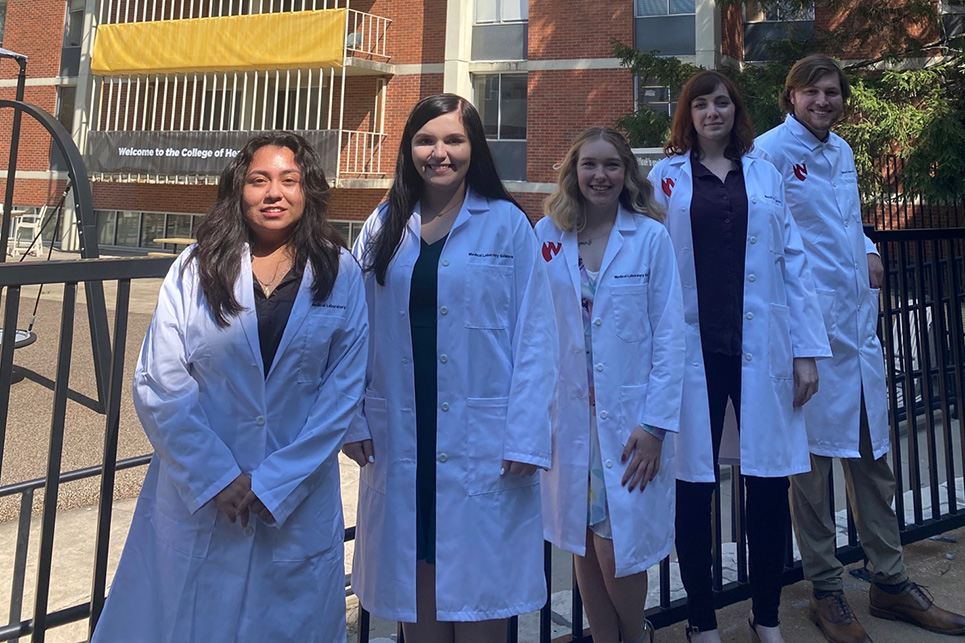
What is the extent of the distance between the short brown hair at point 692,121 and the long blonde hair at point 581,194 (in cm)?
40

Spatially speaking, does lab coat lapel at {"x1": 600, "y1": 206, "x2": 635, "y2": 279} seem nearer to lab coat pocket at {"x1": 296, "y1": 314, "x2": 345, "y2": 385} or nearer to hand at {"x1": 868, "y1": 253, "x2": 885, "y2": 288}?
lab coat pocket at {"x1": 296, "y1": 314, "x2": 345, "y2": 385}

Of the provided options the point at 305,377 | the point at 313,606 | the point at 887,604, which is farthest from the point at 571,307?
the point at 887,604

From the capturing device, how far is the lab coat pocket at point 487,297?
8.06 ft

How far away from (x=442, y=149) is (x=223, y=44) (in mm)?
25229

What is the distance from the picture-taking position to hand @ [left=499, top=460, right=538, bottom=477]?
2404 millimetres

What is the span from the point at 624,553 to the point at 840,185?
1958 mm

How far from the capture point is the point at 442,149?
8.29ft

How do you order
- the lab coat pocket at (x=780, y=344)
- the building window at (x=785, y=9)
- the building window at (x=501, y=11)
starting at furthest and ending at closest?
1. the building window at (x=501, y=11)
2. the building window at (x=785, y=9)
3. the lab coat pocket at (x=780, y=344)

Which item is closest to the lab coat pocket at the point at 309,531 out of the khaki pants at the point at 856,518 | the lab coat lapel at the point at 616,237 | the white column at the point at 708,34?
the lab coat lapel at the point at 616,237

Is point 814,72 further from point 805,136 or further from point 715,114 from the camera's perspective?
point 715,114

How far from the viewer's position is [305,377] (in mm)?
2258

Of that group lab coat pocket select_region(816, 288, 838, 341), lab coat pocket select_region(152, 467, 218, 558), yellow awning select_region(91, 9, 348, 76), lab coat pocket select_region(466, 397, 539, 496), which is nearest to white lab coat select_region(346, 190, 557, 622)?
lab coat pocket select_region(466, 397, 539, 496)

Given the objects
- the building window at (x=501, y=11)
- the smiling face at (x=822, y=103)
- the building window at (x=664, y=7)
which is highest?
the building window at (x=501, y=11)

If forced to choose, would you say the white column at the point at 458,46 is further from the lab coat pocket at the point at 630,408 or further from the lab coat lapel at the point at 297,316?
the lab coat lapel at the point at 297,316
